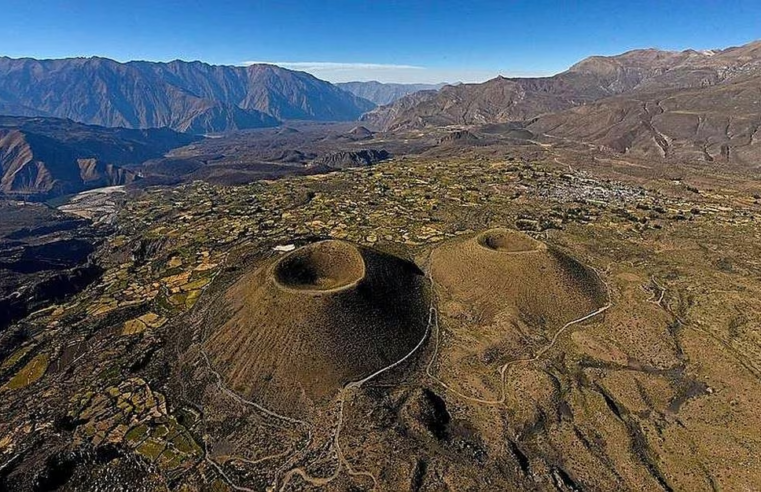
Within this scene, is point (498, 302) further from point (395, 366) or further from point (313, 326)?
point (313, 326)

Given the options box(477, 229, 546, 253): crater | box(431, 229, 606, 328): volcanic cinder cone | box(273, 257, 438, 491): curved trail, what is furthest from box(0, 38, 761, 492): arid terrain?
box(477, 229, 546, 253): crater

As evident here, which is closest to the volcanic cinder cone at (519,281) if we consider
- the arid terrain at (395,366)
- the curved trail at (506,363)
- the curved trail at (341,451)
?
the arid terrain at (395,366)

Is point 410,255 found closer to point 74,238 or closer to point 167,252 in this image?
point 167,252

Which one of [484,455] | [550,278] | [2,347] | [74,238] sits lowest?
[74,238]

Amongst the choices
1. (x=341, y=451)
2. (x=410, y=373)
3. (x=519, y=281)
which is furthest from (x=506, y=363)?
(x=341, y=451)

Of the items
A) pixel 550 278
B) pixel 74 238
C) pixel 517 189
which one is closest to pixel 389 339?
pixel 550 278

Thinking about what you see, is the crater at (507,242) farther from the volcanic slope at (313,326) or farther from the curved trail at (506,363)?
the volcanic slope at (313,326)
